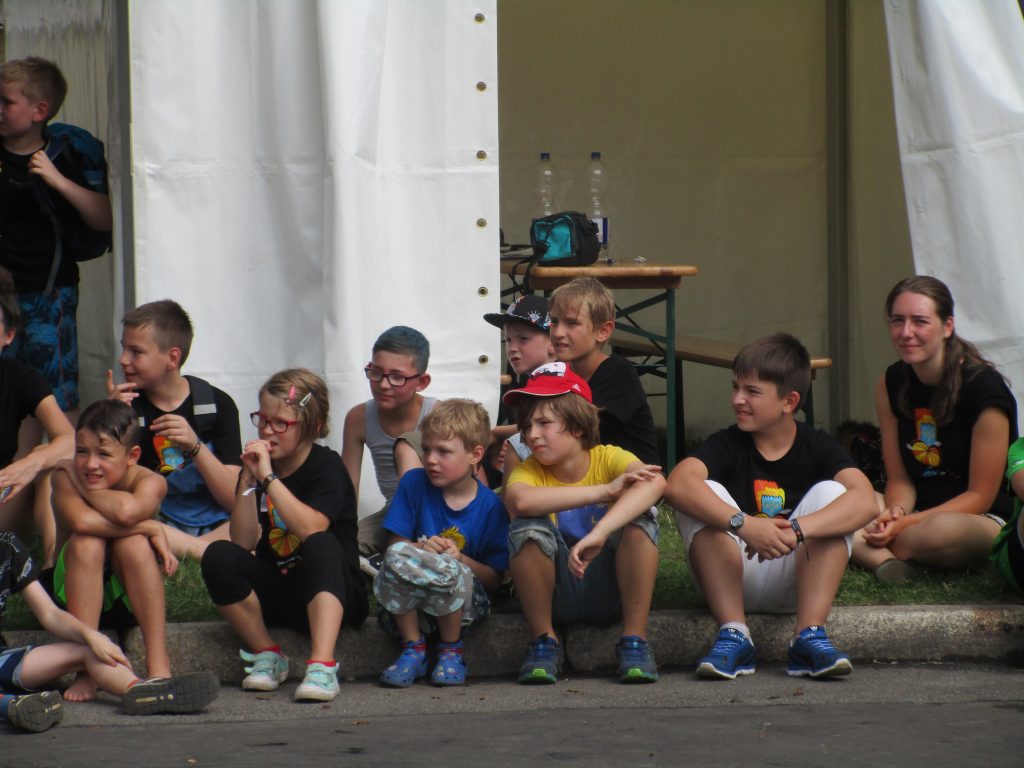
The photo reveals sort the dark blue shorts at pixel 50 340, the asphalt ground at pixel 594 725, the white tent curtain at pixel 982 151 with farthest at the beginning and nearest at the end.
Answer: the dark blue shorts at pixel 50 340 → the white tent curtain at pixel 982 151 → the asphalt ground at pixel 594 725

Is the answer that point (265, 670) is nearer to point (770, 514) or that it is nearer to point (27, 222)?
point (770, 514)

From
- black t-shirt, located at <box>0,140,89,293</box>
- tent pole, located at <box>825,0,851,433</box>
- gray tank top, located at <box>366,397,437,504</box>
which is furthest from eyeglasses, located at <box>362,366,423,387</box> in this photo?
tent pole, located at <box>825,0,851,433</box>

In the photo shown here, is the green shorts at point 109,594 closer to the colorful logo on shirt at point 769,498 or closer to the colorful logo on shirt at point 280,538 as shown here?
the colorful logo on shirt at point 280,538

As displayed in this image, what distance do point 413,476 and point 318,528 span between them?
379 mm

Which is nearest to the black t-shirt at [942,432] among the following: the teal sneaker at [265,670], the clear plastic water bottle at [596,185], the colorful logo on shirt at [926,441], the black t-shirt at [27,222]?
the colorful logo on shirt at [926,441]

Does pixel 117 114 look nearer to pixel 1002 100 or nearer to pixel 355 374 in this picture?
pixel 355 374

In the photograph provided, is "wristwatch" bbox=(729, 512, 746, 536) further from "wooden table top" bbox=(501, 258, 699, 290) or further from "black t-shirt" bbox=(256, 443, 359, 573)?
"wooden table top" bbox=(501, 258, 699, 290)

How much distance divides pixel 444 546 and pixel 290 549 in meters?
0.47

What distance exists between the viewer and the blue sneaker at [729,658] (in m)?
4.43

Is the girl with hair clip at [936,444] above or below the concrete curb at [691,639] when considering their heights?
above

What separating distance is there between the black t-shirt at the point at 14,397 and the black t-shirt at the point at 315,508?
1.02 m

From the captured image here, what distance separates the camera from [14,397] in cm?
503

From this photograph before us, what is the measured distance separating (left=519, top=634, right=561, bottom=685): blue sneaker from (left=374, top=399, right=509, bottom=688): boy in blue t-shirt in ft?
0.62

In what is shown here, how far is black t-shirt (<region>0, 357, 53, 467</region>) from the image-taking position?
5020 mm
